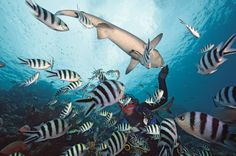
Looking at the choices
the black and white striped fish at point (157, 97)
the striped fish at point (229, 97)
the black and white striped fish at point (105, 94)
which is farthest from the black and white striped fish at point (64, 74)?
the striped fish at point (229, 97)

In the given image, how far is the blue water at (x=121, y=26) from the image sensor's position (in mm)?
29781

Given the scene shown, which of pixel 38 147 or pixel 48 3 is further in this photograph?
pixel 48 3

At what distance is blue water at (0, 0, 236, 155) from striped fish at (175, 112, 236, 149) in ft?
89.5

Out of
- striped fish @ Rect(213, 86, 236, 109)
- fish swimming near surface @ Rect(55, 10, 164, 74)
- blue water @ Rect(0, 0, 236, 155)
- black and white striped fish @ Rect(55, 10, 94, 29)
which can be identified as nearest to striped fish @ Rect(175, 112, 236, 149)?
striped fish @ Rect(213, 86, 236, 109)

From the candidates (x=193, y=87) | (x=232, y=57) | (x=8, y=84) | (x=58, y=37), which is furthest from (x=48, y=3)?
(x=193, y=87)

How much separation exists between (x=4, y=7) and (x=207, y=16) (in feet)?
95.6

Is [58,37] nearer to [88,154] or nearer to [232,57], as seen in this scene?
[88,154]

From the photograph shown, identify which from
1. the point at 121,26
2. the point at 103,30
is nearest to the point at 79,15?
the point at 103,30

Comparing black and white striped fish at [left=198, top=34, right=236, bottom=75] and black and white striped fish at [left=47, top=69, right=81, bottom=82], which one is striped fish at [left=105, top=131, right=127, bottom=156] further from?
black and white striped fish at [left=47, top=69, right=81, bottom=82]

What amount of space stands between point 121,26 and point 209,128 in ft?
105

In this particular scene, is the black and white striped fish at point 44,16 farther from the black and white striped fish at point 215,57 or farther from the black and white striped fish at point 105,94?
the black and white striped fish at point 215,57

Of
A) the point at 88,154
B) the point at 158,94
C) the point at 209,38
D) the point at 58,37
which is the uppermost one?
the point at 58,37

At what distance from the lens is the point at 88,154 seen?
6227 mm

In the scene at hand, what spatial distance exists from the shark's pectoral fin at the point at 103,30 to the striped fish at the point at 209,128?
3325mm
